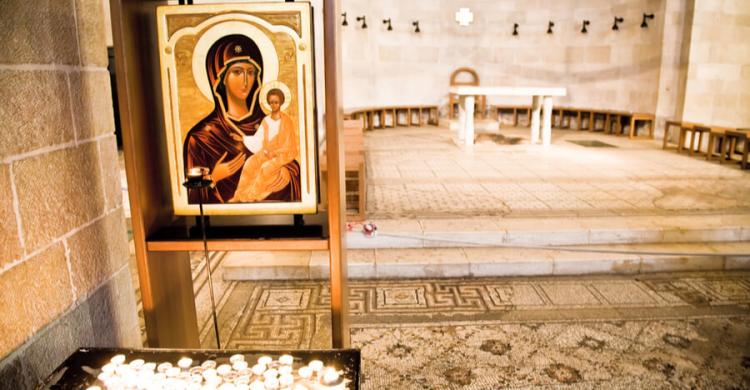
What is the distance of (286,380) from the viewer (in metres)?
1.32

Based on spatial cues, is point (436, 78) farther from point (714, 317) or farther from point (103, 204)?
point (103, 204)

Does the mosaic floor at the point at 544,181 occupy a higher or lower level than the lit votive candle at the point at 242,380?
lower

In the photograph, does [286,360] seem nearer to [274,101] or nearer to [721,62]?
[274,101]

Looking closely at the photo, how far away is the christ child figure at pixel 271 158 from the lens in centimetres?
174

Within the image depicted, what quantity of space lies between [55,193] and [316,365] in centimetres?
97

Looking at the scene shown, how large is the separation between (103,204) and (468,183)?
15.8ft

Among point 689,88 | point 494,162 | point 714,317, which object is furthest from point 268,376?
point 689,88

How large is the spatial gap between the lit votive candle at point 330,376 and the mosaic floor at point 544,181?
11.6 feet

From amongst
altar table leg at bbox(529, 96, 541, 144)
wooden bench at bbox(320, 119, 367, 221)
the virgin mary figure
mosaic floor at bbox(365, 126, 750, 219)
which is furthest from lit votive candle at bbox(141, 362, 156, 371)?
altar table leg at bbox(529, 96, 541, 144)

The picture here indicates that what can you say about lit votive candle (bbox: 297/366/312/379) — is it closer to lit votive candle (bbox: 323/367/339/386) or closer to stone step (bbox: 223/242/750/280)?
lit votive candle (bbox: 323/367/339/386)

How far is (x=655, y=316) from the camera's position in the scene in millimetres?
3357

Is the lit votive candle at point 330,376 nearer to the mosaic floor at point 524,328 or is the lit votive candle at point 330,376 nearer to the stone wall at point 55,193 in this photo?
the stone wall at point 55,193

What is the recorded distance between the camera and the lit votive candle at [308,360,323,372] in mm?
1369

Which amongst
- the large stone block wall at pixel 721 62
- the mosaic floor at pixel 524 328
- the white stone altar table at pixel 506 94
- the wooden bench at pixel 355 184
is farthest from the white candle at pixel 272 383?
the large stone block wall at pixel 721 62
